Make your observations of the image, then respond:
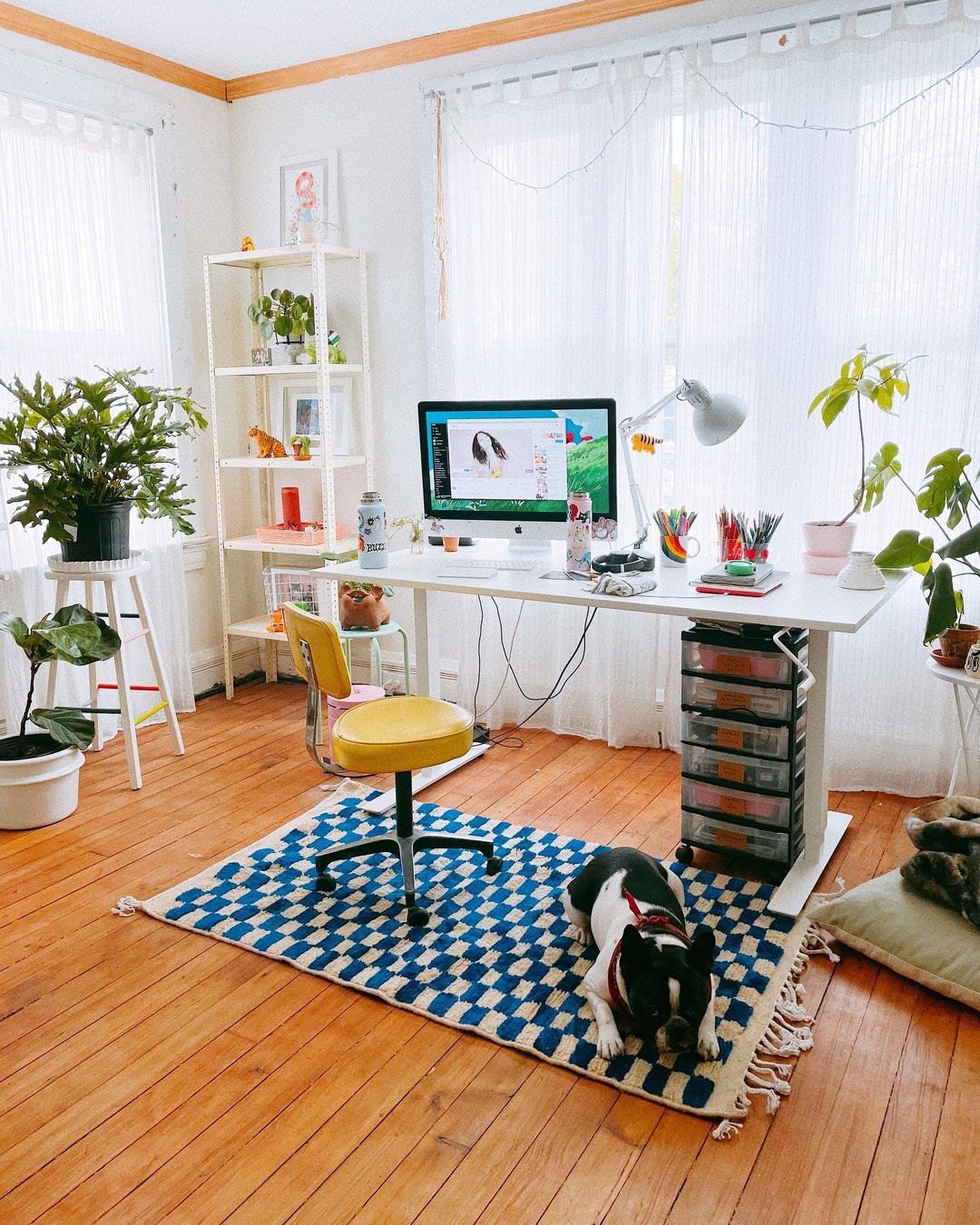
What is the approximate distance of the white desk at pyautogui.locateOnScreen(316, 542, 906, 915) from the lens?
2.46 meters

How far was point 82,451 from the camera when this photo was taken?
3.19 metres

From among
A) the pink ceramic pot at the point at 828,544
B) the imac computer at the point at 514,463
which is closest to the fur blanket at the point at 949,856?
the pink ceramic pot at the point at 828,544

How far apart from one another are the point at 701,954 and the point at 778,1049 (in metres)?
0.29

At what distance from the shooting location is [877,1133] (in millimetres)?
1821

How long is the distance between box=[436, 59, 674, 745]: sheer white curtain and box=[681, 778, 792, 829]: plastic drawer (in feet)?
2.97

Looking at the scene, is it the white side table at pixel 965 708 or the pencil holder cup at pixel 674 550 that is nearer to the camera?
the white side table at pixel 965 708

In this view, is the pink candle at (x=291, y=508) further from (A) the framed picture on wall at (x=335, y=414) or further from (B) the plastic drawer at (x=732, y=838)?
(B) the plastic drawer at (x=732, y=838)

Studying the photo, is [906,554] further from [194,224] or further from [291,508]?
[194,224]

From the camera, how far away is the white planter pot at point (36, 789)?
10.1 ft

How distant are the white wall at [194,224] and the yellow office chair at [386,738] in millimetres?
1895

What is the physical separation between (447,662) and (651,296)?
5.36 ft

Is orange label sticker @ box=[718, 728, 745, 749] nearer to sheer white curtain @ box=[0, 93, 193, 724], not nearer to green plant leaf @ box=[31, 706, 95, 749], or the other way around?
green plant leaf @ box=[31, 706, 95, 749]

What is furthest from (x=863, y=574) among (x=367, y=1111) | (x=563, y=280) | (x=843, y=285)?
(x=367, y=1111)

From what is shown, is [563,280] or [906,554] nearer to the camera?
[906,554]
